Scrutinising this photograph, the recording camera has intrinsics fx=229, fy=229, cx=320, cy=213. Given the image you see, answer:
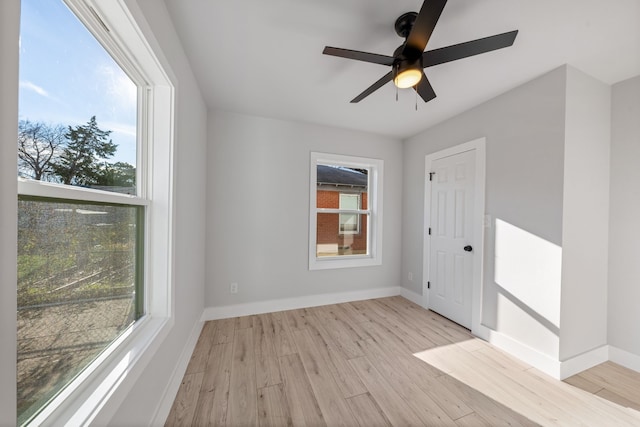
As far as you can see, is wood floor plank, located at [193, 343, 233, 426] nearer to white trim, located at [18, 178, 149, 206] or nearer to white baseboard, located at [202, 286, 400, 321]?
white baseboard, located at [202, 286, 400, 321]

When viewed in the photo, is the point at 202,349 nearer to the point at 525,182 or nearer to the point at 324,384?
the point at 324,384

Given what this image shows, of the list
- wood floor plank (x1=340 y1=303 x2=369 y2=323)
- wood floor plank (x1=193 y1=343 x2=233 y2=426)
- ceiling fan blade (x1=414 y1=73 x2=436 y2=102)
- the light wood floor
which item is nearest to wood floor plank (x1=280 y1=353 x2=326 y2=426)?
the light wood floor

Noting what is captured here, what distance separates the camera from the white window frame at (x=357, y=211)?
3.12m

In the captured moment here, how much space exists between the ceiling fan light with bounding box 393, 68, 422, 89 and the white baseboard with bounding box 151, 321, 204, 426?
2451 millimetres

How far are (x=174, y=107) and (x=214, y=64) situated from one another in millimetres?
701

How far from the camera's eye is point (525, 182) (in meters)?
2.08

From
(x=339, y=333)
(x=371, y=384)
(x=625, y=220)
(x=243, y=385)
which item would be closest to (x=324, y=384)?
(x=371, y=384)

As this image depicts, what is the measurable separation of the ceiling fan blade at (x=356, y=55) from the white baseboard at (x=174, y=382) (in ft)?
7.61

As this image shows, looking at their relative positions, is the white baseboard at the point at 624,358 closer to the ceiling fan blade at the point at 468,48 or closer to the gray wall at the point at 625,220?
the gray wall at the point at 625,220

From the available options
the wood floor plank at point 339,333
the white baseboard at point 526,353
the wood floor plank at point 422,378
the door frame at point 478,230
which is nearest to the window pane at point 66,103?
the wood floor plank at point 339,333

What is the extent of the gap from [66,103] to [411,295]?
3.78 m

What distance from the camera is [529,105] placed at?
6.79 feet

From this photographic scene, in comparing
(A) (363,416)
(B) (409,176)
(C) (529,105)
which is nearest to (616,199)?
(C) (529,105)

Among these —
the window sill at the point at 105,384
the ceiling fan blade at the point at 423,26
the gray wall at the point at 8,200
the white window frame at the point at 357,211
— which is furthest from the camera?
the white window frame at the point at 357,211
